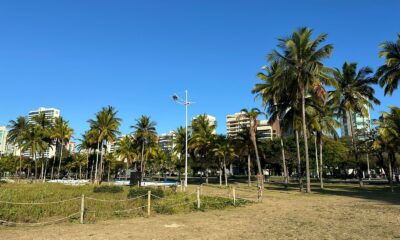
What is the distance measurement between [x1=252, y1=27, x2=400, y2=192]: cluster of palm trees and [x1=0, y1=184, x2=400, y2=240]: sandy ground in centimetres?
1473

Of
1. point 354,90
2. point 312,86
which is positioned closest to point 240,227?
point 312,86

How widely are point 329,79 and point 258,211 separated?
676 inches

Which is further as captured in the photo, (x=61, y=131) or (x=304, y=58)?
(x=61, y=131)

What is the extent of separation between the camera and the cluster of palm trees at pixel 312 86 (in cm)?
2930

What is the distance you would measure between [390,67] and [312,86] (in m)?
7.34

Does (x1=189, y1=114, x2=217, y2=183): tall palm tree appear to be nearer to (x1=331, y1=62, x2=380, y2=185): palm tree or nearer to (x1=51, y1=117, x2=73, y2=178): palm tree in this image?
(x1=331, y1=62, x2=380, y2=185): palm tree

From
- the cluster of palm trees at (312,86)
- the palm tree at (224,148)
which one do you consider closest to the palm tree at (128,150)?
the palm tree at (224,148)

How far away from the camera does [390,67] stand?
98.6 feet

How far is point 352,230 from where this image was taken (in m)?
11.2

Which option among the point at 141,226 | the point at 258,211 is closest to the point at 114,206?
the point at 141,226

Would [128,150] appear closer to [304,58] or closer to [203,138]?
[203,138]

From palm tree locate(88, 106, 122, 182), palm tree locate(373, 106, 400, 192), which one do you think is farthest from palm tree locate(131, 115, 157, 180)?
palm tree locate(373, 106, 400, 192)

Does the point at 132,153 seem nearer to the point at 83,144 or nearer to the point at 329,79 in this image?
the point at 83,144

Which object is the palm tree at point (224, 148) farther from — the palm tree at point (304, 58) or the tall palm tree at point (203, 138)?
the palm tree at point (304, 58)
